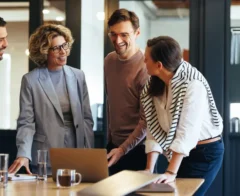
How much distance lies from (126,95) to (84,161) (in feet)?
2.78

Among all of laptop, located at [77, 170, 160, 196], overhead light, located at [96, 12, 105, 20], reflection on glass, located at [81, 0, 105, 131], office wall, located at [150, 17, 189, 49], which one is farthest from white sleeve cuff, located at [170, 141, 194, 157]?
office wall, located at [150, 17, 189, 49]

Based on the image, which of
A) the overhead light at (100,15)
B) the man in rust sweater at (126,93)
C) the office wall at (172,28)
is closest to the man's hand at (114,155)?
the man in rust sweater at (126,93)

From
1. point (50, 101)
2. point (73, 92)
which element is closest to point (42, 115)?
point (50, 101)

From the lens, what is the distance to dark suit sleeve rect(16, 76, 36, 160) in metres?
3.56

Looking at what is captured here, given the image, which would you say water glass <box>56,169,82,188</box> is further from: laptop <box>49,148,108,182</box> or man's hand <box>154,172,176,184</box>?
man's hand <box>154,172,176,184</box>

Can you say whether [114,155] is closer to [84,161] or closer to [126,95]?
[126,95]

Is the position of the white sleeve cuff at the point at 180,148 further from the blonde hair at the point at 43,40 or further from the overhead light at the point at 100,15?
the overhead light at the point at 100,15

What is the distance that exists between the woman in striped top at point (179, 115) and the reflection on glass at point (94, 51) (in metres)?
2.22

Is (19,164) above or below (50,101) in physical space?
below

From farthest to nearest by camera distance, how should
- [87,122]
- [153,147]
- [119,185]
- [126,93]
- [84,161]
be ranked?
[87,122] < [126,93] < [153,147] < [84,161] < [119,185]

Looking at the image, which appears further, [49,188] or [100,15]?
[100,15]

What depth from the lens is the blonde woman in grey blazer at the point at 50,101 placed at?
144 inches

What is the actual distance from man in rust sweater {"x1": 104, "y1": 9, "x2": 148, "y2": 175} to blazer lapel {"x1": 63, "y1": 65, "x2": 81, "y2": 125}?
8.1 inches

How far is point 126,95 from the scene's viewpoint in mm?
3678
